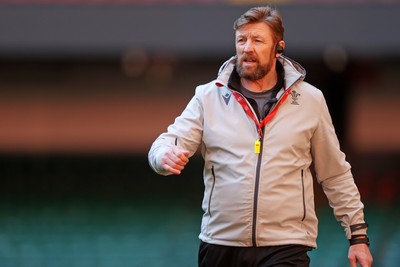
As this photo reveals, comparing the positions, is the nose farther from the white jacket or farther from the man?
the white jacket

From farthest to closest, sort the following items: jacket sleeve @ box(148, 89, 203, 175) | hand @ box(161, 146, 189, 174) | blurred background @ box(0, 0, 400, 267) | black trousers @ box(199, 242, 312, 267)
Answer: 1. blurred background @ box(0, 0, 400, 267)
2. jacket sleeve @ box(148, 89, 203, 175)
3. black trousers @ box(199, 242, 312, 267)
4. hand @ box(161, 146, 189, 174)

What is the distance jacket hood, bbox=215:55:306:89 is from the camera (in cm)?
423

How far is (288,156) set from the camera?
→ 4.14 metres

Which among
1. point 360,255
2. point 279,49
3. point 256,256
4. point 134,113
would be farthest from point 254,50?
point 134,113

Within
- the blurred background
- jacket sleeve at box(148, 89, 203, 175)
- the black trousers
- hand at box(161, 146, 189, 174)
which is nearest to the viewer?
hand at box(161, 146, 189, 174)

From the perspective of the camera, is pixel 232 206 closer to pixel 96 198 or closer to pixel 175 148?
pixel 175 148

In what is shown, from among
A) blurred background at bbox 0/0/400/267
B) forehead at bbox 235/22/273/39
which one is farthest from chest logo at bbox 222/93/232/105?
blurred background at bbox 0/0/400/267

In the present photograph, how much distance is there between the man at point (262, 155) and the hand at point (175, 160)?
2.3 inches

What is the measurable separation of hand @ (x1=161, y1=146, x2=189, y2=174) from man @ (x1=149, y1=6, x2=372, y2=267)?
59 millimetres

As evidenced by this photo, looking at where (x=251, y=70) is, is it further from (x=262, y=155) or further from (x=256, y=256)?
(x=256, y=256)

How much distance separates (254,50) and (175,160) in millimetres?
615

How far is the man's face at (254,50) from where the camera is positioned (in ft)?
13.7

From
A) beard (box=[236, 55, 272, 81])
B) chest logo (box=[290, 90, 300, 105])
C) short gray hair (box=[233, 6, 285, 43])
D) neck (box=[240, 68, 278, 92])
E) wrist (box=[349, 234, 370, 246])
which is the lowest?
wrist (box=[349, 234, 370, 246])

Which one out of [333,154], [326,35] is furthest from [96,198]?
[333,154]
